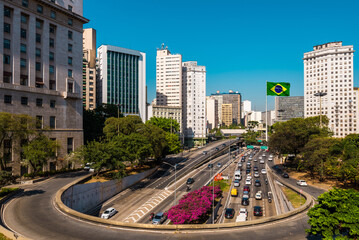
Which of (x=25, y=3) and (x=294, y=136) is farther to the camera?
(x=294, y=136)

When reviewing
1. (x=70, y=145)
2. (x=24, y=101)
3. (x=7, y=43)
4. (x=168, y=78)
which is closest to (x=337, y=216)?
(x=70, y=145)

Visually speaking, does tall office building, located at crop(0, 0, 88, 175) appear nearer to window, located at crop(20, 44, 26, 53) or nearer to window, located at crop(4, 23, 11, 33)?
window, located at crop(4, 23, 11, 33)

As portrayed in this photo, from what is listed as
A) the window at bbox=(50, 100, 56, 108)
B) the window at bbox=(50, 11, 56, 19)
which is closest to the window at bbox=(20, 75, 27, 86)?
the window at bbox=(50, 100, 56, 108)

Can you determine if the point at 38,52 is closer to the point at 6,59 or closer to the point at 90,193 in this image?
the point at 6,59

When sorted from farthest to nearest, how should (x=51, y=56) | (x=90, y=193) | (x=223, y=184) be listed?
(x=223, y=184), (x=51, y=56), (x=90, y=193)

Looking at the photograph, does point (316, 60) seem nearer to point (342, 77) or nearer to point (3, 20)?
point (342, 77)

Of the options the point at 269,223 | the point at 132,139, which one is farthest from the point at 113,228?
the point at 132,139

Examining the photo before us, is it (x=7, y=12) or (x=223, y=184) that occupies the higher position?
(x=7, y=12)

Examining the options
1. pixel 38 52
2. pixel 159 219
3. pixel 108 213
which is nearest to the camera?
pixel 159 219
